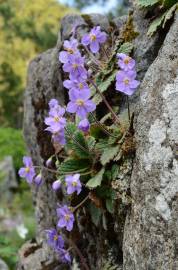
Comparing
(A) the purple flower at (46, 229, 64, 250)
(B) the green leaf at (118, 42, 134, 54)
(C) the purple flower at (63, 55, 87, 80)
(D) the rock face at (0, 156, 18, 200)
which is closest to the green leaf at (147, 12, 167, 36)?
(B) the green leaf at (118, 42, 134, 54)

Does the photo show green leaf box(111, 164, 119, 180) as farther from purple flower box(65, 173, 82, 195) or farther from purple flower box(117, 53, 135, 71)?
purple flower box(117, 53, 135, 71)

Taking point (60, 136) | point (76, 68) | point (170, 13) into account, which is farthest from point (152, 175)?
point (170, 13)

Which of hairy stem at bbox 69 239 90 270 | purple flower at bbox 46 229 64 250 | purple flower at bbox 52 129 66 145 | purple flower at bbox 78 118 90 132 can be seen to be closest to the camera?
purple flower at bbox 78 118 90 132

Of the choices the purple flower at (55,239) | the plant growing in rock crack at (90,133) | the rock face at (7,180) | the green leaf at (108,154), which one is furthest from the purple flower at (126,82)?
the rock face at (7,180)

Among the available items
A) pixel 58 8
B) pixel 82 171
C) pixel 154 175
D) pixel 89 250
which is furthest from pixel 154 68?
pixel 58 8

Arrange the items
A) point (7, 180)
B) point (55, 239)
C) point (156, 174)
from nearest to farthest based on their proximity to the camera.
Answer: point (156, 174) < point (55, 239) < point (7, 180)

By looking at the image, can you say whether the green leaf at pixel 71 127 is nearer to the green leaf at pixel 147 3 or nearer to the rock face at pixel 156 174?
the rock face at pixel 156 174

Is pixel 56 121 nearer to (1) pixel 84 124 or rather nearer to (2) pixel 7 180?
(1) pixel 84 124
